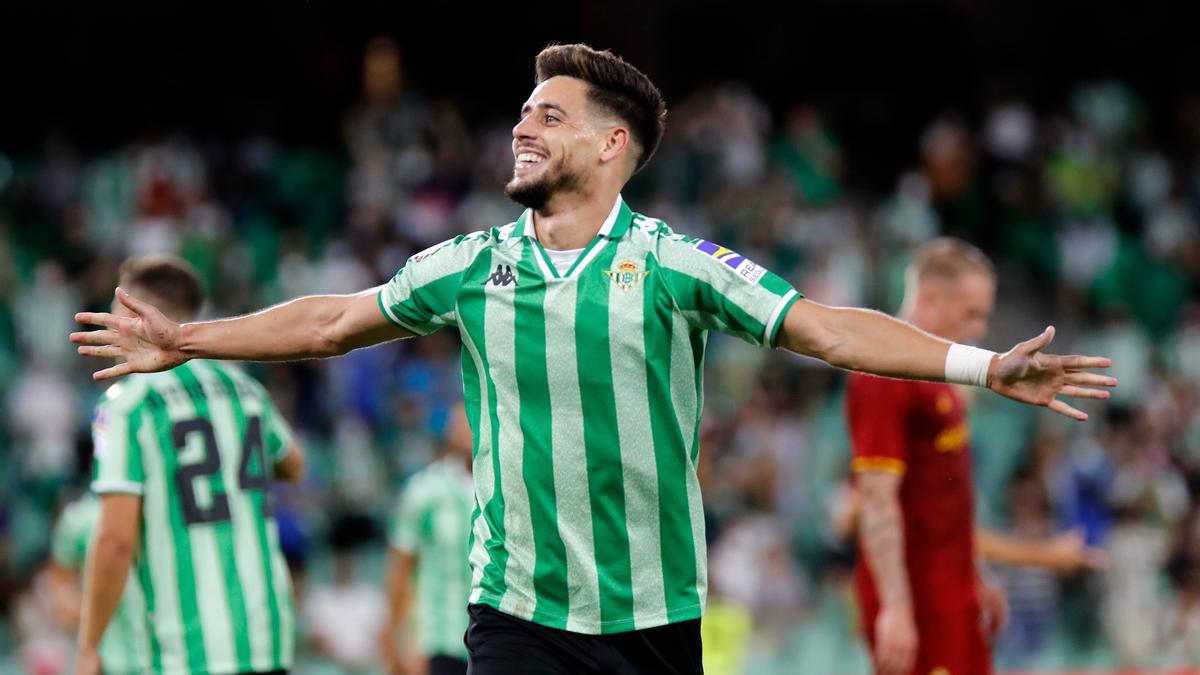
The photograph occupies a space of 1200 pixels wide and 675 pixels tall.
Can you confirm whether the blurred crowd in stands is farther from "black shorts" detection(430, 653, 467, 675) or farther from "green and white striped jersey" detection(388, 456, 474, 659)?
"black shorts" detection(430, 653, 467, 675)

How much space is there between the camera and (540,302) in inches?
169

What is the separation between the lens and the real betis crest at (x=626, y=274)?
14.0 feet

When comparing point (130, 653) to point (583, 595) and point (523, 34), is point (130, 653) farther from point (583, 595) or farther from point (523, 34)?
point (523, 34)

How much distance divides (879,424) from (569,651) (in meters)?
2.12

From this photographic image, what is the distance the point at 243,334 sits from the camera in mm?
4359

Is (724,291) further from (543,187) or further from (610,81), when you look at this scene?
(610,81)

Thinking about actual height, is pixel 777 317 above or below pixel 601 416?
above

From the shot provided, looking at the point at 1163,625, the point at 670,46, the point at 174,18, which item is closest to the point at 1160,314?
the point at 1163,625

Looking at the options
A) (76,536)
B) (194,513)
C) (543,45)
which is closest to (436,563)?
(76,536)

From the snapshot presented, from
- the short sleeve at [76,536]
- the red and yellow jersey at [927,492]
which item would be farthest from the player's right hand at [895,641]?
the short sleeve at [76,536]

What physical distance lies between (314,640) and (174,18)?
7.96 m

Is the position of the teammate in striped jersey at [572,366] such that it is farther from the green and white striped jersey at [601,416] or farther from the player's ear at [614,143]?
the player's ear at [614,143]

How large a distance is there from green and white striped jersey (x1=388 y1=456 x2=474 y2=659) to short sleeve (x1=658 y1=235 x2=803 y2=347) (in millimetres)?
3759

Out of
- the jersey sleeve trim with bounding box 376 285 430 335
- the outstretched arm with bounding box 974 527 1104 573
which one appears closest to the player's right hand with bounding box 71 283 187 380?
the jersey sleeve trim with bounding box 376 285 430 335
